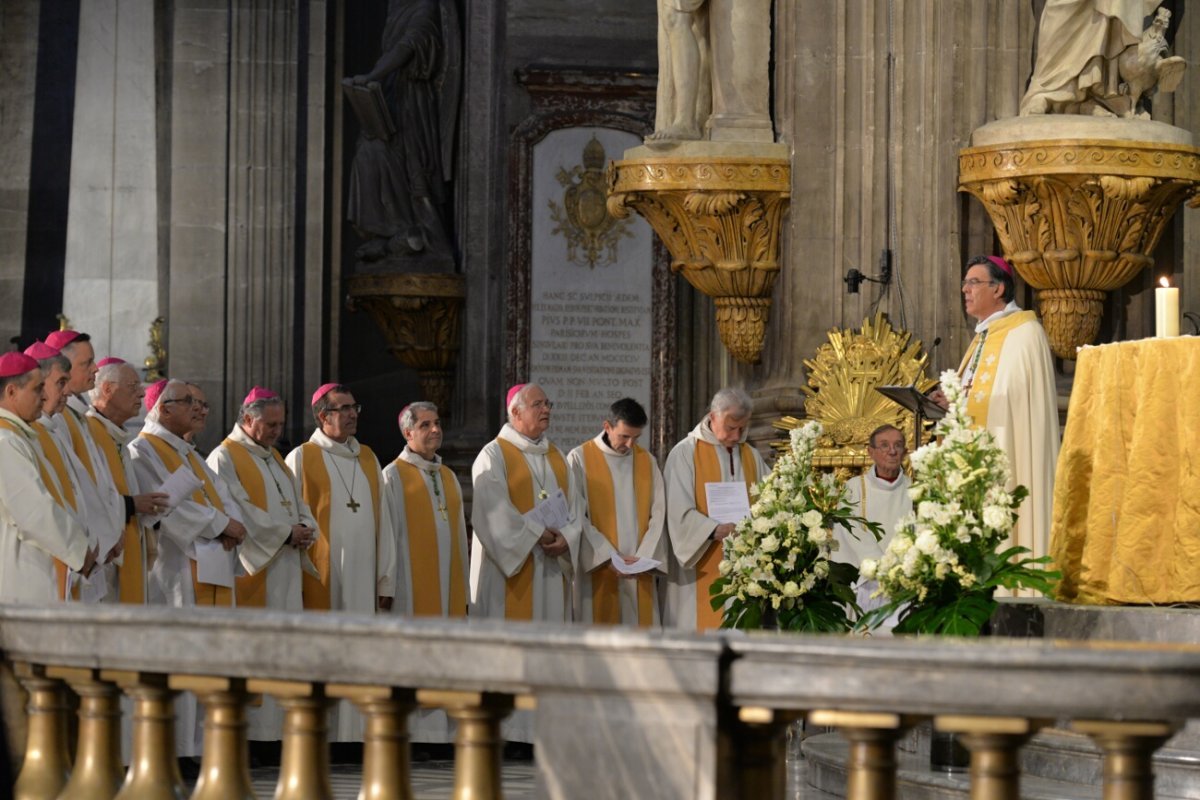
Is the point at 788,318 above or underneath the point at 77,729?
above

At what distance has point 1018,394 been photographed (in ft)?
25.3

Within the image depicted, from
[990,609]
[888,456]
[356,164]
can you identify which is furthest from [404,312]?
[990,609]

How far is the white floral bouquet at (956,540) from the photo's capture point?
603 centimetres

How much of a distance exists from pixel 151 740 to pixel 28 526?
2938 millimetres

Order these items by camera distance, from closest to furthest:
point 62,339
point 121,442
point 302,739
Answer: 1. point 302,739
2. point 62,339
3. point 121,442

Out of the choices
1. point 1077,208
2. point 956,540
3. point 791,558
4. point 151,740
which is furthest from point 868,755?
point 1077,208

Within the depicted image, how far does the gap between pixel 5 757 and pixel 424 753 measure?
6.49 m

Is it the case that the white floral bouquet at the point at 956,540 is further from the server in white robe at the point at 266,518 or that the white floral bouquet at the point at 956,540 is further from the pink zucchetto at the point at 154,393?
the pink zucchetto at the point at 154,393

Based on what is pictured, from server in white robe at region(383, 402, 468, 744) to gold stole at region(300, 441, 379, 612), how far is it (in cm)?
8

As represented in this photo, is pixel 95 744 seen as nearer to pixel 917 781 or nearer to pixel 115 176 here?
pixel 917 781

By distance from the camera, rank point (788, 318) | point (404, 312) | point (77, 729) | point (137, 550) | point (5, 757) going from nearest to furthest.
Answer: point (5, 757) → point (77, 729) → point (137, 550) → point (788, 318) → point (404, 312)

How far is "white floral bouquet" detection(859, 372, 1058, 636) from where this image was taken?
6027 millimetres

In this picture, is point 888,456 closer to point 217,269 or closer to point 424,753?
point 424,753

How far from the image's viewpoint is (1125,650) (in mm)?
3490
